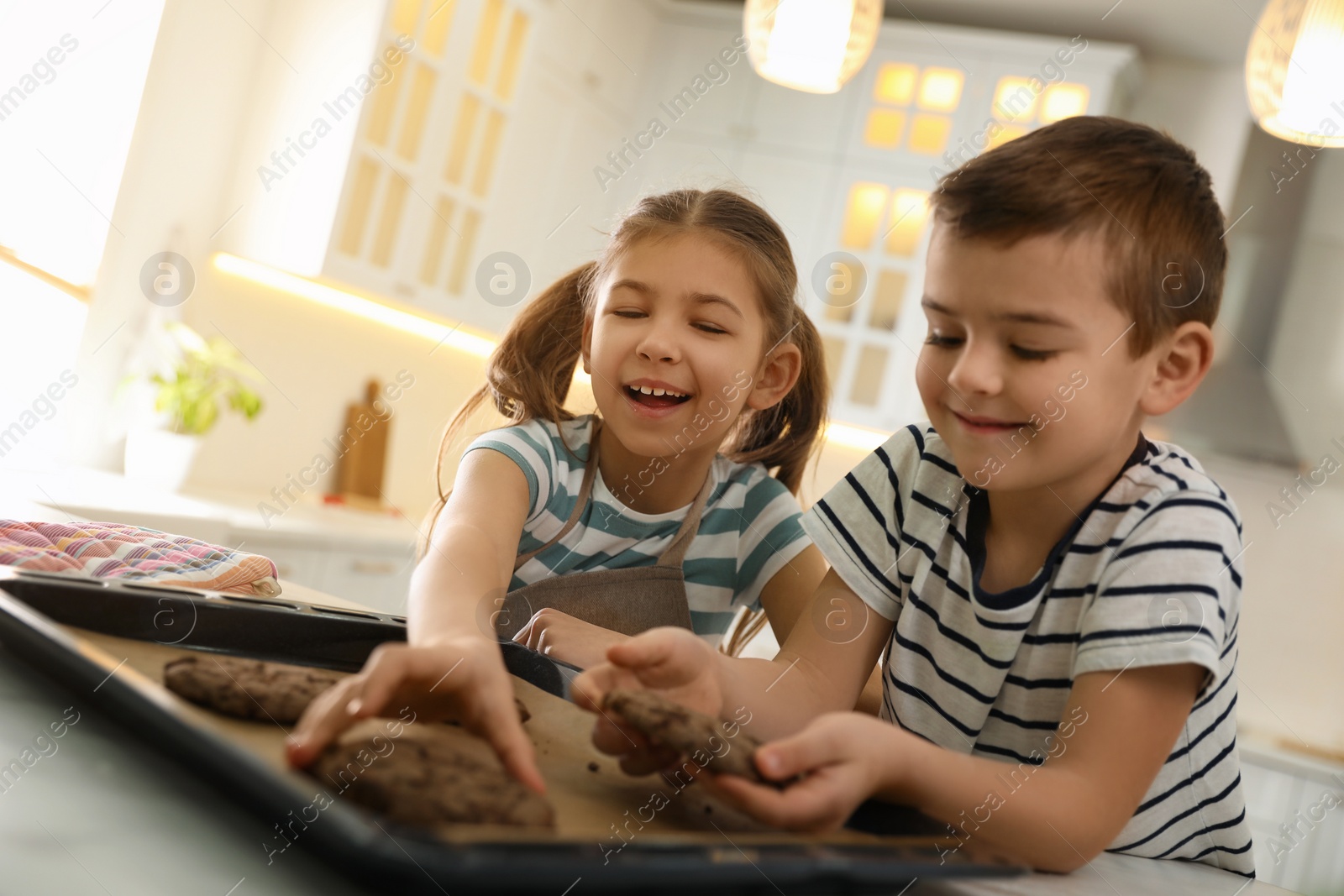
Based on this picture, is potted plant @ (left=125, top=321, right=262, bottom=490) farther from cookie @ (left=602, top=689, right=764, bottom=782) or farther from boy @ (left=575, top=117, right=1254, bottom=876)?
cookie @ (left=602, top=689, right=764, bottom=782)

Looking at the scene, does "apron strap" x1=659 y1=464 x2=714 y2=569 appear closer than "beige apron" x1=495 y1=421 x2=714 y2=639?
No

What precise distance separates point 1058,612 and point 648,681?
0.31m

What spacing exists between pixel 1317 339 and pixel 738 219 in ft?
9.78

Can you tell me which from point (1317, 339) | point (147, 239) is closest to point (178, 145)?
point (147, 239)

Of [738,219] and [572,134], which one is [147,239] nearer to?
[572,134]

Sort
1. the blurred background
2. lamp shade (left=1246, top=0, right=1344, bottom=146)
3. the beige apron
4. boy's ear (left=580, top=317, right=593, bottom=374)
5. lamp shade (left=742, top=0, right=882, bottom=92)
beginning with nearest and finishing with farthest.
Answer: the beige apron < boy's ear (left=580, top=317, right=593, bottom=374) < lamp shade (left=1246, top=0, right=1344, bottom=146) < lamp shade (left=742, top=0, right=882, bottom=92) < the blurred background

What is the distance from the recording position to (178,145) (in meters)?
2.55

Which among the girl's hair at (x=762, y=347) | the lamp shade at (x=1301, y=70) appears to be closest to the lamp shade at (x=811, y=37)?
the lamp shade at (x=1301, y=70)

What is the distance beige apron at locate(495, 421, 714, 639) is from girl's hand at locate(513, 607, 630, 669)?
0.24 ft

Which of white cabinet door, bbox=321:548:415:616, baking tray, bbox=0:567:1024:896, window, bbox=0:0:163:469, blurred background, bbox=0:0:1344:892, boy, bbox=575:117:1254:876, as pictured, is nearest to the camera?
baking tray, bbox=0:567:1024:896

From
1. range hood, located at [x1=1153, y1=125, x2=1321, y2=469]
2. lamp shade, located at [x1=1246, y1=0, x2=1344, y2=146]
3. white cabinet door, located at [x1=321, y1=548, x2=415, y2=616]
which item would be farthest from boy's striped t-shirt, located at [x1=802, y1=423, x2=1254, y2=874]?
range hood, located at [x1=1153, y1=125, x2=1321, y2=469]

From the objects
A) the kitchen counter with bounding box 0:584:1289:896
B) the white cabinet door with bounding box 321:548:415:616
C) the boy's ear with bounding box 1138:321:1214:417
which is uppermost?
the boy's ear with bounding box 1138:321:1214:417

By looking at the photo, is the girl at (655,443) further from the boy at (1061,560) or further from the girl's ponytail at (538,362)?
the boy at (1061,560)

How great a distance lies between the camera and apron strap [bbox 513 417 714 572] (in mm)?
1116
